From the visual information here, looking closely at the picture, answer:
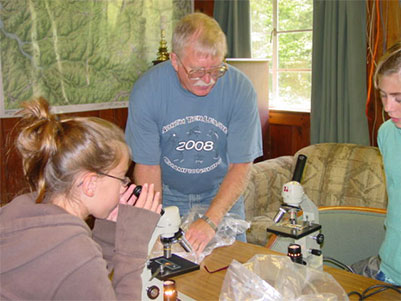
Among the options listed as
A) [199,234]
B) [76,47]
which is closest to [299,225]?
[199,234]

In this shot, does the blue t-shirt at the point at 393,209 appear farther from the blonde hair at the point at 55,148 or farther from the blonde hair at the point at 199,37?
the blonde hair at the point at 55,148

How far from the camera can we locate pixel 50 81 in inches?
122

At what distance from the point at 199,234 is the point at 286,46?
272 centimetres

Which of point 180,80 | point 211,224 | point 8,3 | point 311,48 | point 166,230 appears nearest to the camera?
point 166,230

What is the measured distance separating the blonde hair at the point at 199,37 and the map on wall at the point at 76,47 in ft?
5.09

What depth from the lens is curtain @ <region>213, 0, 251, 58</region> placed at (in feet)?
13.0

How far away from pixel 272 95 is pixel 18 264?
3422mm

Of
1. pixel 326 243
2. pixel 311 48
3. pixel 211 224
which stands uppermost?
pixel 311 48

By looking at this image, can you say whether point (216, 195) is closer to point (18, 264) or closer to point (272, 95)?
point (18, 264)

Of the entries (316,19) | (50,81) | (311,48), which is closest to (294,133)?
(311,48)

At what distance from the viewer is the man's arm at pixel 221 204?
1655mm

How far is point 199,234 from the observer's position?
1664 millimetres

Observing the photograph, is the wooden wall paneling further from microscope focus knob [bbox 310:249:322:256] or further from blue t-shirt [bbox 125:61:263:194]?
microscope focus knob [bbox 310:249:322:256]

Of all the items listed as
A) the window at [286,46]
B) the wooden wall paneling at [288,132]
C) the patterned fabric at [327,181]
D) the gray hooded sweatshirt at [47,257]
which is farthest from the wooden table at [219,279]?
the window at [286,46]
